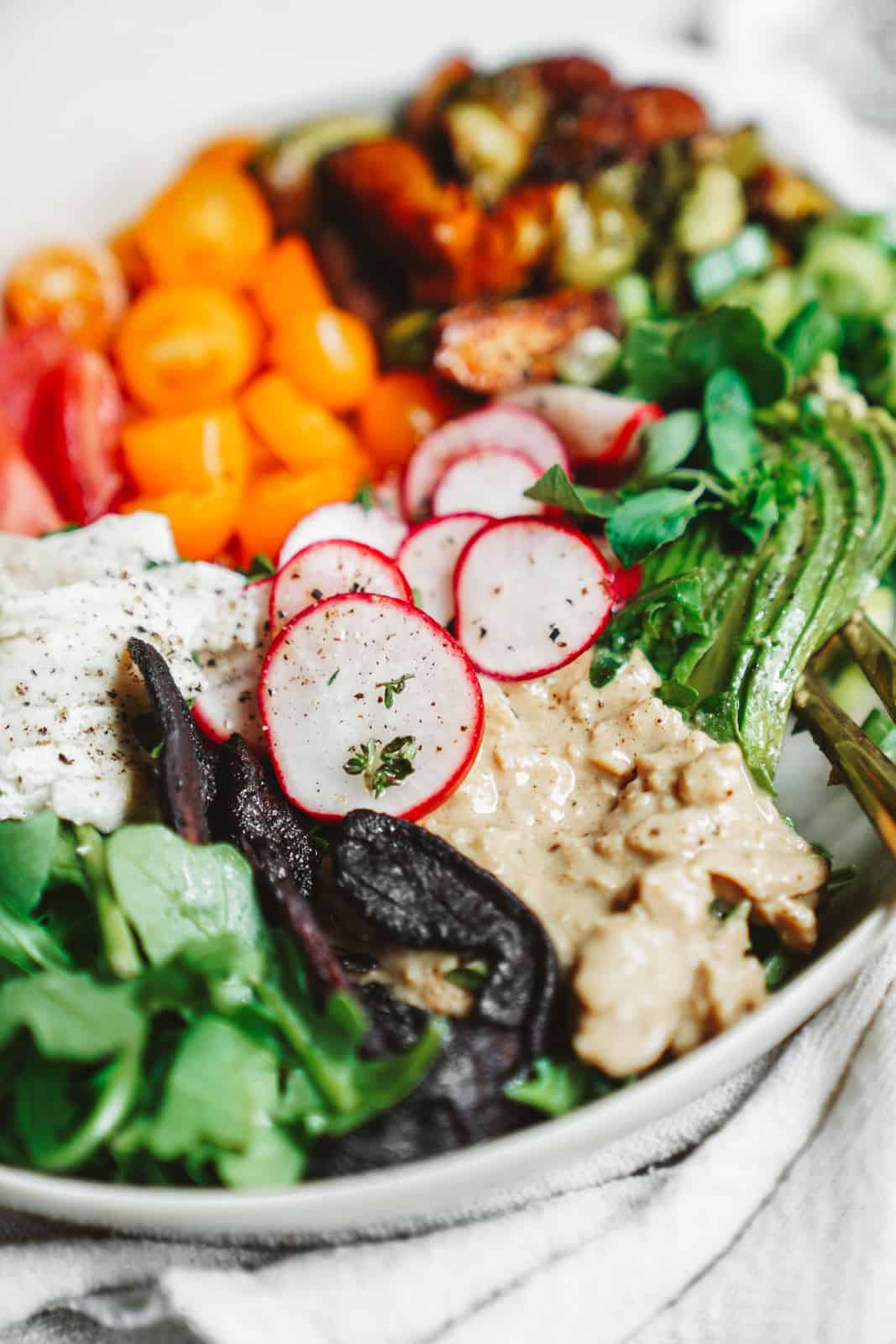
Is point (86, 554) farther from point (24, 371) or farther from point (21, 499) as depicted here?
point (24, 371)

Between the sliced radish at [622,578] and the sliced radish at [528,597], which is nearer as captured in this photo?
the sliced radish at [528,597]

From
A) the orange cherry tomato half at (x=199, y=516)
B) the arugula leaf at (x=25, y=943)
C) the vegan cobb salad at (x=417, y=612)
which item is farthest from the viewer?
the orange cherry tomato half at (x=199, y=516)

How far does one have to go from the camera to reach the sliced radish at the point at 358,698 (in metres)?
1.81

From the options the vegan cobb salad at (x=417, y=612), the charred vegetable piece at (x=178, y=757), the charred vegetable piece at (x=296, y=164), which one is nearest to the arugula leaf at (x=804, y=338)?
the vegan cobb salad at (x=417, y=612)

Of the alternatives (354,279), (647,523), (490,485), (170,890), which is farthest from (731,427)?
(170,890)

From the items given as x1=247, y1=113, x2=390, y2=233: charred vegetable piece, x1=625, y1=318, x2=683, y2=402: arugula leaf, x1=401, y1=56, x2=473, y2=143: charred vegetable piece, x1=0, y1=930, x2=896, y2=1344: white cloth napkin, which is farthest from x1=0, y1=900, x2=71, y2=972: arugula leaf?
x1=401, y1=56, x2=473, y2=143: charred vegetable piece

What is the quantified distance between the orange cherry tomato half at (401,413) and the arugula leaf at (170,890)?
1.36 meters

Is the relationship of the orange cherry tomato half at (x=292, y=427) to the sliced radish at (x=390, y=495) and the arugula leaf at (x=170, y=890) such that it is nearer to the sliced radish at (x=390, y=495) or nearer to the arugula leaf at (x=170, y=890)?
the sliced radish at (x=390, y=495)

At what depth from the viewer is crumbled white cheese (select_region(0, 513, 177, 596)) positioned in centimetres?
212

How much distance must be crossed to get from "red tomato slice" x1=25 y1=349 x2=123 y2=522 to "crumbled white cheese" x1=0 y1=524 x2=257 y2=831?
0.65 metres

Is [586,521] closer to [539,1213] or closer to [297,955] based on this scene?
[297,955]

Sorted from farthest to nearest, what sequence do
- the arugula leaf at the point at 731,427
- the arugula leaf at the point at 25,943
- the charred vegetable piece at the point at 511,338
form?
1. the charred vegetable piece at the point at 511,338
2. the arugula leaf at the point at 731,427
3. the arugula leaf at the point at 25,943

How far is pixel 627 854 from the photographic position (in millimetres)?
1695

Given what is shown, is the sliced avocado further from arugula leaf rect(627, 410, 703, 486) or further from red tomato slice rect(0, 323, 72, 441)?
red tomato slice rect(0, 323, 72, 441)
